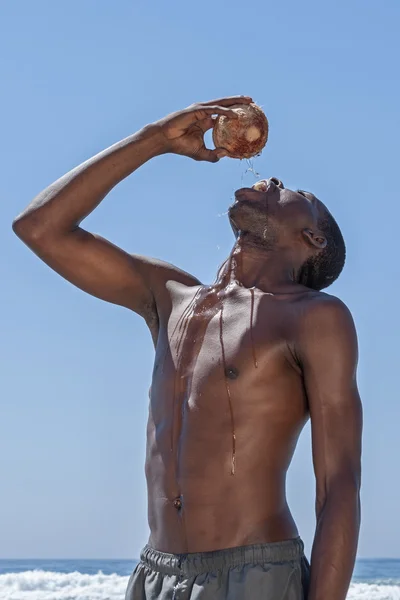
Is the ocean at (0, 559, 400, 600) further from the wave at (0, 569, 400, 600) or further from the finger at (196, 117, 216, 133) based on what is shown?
the finger at (196, 117, 216, 133)

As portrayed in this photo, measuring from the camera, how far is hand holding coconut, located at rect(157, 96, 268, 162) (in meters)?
4.27

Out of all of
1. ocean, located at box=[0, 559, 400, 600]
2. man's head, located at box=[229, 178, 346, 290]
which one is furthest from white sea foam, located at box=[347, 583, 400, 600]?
man's head, located at box=[229, 178, 346, 290]

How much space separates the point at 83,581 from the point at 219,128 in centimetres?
1745

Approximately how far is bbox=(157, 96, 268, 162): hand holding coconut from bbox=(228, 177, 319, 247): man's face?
0.15 metres

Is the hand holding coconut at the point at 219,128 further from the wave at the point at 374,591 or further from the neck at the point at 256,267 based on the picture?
the wave at the point at 374,591

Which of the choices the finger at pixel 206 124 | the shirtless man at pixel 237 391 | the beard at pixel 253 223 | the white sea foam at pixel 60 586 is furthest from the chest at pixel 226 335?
the white sea foam at pixel 60 586

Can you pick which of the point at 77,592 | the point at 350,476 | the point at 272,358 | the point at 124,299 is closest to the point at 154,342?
the point at 124,299

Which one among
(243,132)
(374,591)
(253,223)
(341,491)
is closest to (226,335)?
(253,223)

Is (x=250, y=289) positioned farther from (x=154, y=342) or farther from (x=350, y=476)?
(x=350, y=476)

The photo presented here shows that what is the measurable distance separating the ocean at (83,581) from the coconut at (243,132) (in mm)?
15744

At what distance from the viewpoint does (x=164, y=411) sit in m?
4.00

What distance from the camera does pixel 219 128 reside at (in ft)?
14.2

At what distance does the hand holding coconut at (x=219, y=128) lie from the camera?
427 centimetres

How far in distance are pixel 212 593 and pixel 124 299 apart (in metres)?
1.17
